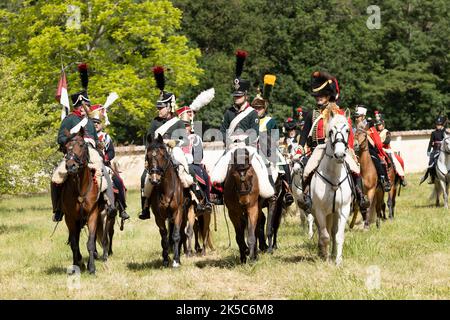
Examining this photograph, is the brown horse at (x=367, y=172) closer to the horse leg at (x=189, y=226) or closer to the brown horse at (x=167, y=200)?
the horse leg at (x=189, y=226)

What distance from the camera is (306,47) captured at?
59.7 metres

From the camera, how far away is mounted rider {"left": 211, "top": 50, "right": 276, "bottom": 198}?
1384cm

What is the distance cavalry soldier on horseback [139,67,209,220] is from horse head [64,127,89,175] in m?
1.22

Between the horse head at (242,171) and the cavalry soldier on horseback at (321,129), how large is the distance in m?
1.01

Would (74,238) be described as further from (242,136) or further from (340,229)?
(340,229)

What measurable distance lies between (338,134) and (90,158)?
14.5ft

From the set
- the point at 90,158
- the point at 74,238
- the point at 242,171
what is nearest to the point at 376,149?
the point at 242,171

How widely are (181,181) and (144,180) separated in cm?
69

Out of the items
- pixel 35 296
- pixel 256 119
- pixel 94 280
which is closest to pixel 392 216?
pixel 256 119

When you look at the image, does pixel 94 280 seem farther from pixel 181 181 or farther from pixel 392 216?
pixel 392 216

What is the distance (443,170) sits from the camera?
25031mm

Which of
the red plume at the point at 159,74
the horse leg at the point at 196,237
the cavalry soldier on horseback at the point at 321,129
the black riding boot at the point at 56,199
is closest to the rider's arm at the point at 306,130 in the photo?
the cavalry soldier on horseback at the point at 321,129

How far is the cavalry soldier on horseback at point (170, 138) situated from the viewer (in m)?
14.4

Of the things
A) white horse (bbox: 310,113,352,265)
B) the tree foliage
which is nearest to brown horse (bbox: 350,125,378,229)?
white horse (bbox: 310,113,352,265)
